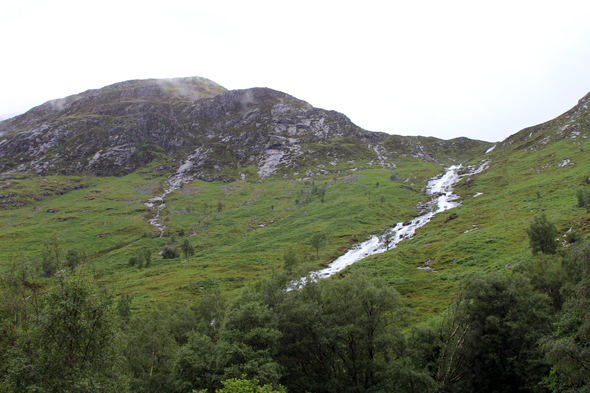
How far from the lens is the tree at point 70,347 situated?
19391mm

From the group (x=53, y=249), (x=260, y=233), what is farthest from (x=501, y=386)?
(x=260, y=233)

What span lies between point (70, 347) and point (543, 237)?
7903cm

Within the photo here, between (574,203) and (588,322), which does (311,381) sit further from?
(574,203)

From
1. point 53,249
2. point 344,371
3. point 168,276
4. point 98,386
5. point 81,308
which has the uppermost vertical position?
point 53,249

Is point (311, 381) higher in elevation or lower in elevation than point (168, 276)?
higher

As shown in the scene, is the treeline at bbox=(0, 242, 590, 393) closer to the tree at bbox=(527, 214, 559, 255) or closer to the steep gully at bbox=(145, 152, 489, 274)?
the tree at bbox=(527, 214, 559, 255)

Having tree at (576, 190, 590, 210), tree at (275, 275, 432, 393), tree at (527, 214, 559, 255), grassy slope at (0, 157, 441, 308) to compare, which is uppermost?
tree at (576, 190, 590, 210)

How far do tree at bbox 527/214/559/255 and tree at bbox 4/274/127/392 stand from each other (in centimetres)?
7461

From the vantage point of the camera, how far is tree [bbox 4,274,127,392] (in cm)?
1939

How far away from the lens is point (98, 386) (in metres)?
19.5

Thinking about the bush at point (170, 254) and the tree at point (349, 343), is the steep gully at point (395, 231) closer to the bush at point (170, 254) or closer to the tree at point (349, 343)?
the tree at point (349, 343)

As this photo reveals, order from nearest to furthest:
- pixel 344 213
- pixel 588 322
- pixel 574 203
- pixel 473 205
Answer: pixel 588 322, pixel 574 203, pixel 473 205, pixel 344 213

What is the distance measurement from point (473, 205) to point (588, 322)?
13974 centimetres

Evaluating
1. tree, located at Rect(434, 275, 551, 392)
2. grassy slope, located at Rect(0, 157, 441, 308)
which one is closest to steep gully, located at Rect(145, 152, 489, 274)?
grassy slope, located at Rect(0, 157, 441, 308)
